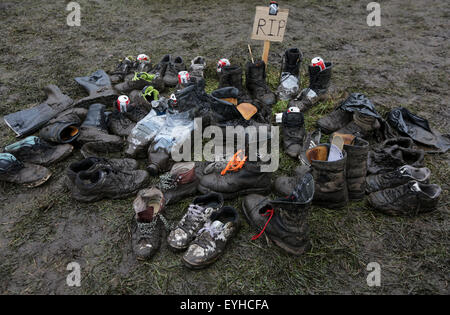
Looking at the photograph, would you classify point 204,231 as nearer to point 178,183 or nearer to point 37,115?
point 178,183

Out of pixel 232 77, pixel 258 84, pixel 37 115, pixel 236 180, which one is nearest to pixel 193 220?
pixel 236 180

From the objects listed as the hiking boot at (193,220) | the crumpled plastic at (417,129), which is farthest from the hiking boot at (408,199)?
the hiking boot at (193,220)

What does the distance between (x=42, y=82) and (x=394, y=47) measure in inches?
259

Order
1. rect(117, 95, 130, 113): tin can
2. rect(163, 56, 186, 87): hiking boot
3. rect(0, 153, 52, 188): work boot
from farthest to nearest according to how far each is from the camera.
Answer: rect(163, 56, 186, 87): hiking boot < rect(117, 95, 130, 113): tin can < rect(0, 153, 52, 188): work boot

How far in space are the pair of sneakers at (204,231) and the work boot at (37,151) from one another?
68.2 inches

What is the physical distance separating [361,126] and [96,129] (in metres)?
3.19

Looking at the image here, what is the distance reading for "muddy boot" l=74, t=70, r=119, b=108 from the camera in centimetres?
381

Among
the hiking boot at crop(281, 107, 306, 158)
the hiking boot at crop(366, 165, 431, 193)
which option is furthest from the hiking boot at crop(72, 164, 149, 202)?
the hiking boot at crop(366, 165, 431, 193)

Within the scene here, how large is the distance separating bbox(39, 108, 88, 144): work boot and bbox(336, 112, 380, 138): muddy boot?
3.20 metres

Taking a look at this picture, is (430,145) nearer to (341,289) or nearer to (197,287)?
(341,289)

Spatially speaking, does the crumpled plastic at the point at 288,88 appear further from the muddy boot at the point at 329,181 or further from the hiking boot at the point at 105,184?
the hiking boot at the point at 105,184

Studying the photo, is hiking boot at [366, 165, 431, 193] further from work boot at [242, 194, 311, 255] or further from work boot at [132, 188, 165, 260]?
work boot at [132, 188, 165, 260]

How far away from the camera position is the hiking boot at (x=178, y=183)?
2.68 meters

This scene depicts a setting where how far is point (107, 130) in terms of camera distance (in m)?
3.52
